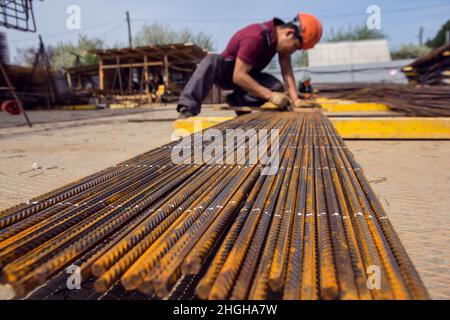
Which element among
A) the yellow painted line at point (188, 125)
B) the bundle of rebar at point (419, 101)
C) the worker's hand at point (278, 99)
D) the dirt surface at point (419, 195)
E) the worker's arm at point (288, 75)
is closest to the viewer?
the dirt surface at point (419, 195)

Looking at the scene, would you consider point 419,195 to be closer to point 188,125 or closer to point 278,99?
point 188,125

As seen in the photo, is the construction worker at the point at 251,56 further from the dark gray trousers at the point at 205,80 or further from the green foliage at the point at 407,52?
the green foliage at the point at 407,52

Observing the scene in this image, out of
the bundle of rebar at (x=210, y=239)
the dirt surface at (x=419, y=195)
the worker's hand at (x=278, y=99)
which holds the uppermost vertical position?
the worker's hand at (x=278, y=99)

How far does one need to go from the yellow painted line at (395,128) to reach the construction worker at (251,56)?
1124 millimetres

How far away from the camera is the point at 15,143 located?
379cm

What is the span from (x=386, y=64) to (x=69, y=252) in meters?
31.1

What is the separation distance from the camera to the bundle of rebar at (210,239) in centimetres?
66

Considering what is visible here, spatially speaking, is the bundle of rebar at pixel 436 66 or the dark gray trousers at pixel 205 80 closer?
the dark gray trousers at pixel 205 80

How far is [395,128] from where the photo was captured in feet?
10.8

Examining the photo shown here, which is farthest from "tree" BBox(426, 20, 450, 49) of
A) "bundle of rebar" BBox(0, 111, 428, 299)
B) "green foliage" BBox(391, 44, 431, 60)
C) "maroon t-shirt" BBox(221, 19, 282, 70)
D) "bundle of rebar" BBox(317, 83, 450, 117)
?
"bundle of rebar" BBox(0, 111, 428, 299)

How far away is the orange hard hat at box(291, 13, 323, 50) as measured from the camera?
4.39 meters

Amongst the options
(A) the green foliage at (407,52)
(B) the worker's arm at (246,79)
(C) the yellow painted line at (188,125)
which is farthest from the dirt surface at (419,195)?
(A) the green foliage at (407,52)
